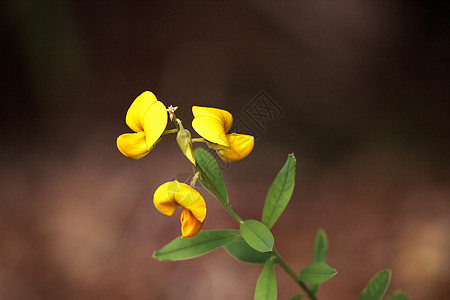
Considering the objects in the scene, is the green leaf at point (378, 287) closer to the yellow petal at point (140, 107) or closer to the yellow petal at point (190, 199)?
the yellow petal at point (190, 199)

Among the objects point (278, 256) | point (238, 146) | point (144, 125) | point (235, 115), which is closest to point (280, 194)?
point (278, 256)

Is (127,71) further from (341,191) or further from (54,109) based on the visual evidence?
(341,191)

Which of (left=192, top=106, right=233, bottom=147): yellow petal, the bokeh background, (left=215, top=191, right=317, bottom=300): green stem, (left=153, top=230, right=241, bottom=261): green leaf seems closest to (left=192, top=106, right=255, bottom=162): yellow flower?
(left=192, top=106, right=233, bottom=147): yellow petal

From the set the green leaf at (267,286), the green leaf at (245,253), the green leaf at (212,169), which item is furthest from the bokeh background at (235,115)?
the green leaf at (212,169)

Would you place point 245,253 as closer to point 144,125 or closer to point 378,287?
point 378,287

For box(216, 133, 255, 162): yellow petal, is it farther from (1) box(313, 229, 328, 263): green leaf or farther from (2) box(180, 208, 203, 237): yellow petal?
(1) box(313, 229, 328, 263): green leaf
